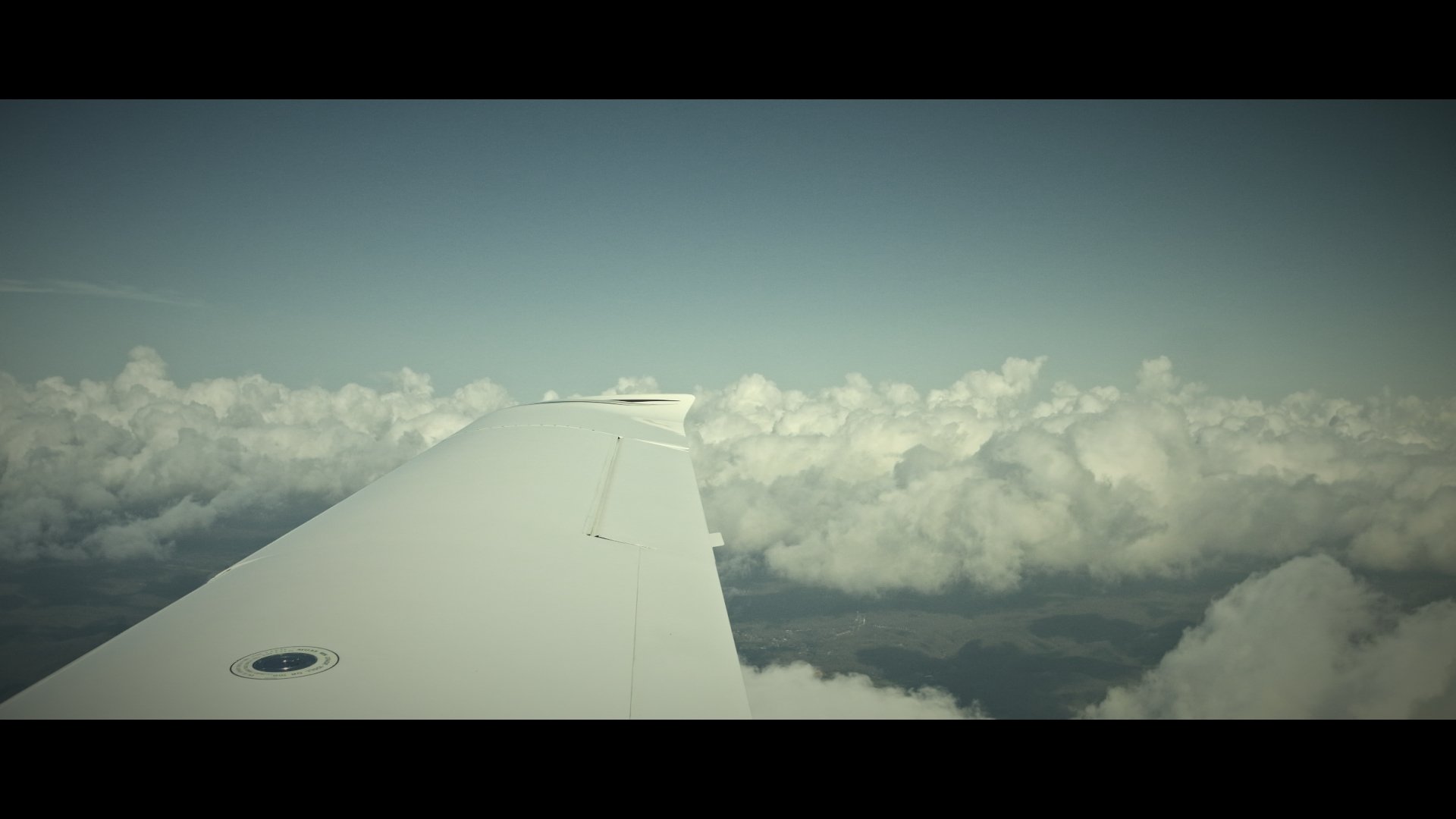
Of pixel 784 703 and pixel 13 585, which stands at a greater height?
pixel 13 585

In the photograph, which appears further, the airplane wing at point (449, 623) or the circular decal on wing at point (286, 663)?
the circular decal on wing at point (286, 663)

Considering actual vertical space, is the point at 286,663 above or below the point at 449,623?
below

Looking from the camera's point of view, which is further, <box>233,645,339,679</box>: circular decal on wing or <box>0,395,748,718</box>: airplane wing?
<box>233,645,339,679</box>: circular decal on wing
